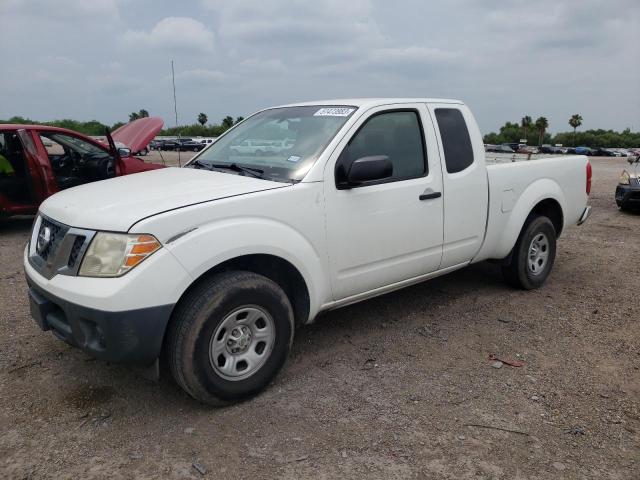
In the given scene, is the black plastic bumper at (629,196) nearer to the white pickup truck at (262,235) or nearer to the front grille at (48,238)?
the white pickup truck at (262,235)

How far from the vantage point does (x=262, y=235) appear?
3107 millimetres

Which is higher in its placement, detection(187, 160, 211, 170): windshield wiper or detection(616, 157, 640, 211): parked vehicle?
detection(187, 160, 211, 170): windshield wiper

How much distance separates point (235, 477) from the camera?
2.56m

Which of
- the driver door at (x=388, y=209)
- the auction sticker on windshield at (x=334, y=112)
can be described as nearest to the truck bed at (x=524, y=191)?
the driver door at (x=388, y=209)

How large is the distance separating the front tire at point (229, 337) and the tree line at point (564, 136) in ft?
272

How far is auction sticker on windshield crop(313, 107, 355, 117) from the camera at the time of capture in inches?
149

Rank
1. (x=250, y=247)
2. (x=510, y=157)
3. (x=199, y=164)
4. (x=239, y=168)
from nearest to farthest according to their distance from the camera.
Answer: (x=250, y=247)
(x=239, y=168)
(x=199, y=164)
(x=510, y=157)

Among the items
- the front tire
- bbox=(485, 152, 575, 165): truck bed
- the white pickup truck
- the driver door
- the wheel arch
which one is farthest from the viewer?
bbox=(485, 152, 575, 165): truck bed

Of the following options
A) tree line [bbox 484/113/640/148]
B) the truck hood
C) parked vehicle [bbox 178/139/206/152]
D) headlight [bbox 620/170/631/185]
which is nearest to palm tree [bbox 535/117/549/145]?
tree line [bbox 484/113/640/148]

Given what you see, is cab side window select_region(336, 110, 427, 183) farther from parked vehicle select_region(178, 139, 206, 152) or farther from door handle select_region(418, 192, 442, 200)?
parked vehicle select_region(178, 139, 206, 152)

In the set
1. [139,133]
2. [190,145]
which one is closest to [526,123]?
[190,145]

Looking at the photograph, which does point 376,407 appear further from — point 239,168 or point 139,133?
point 139,133

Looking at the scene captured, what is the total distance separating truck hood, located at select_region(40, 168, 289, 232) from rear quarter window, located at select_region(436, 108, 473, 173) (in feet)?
5.19

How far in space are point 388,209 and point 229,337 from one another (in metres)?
1.41
